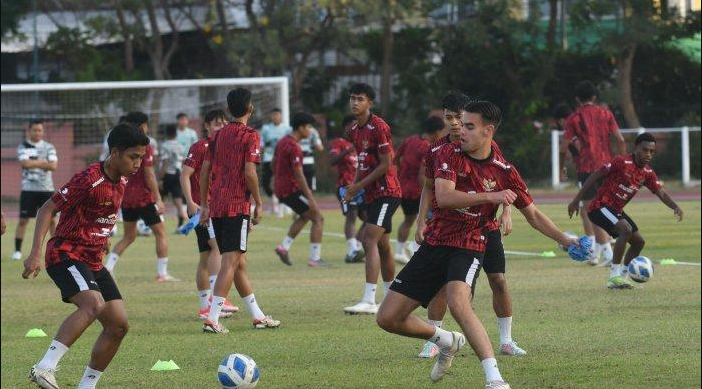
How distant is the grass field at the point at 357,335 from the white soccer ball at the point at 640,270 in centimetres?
A: 15

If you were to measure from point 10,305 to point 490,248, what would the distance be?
6.53 metres

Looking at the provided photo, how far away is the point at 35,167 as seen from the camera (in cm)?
1928

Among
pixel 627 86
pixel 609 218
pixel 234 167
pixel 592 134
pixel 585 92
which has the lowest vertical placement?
pixel 609 218

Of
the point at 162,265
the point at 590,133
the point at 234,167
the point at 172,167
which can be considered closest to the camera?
the point at 234,167

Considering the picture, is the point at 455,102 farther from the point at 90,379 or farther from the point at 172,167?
the point at 172,167

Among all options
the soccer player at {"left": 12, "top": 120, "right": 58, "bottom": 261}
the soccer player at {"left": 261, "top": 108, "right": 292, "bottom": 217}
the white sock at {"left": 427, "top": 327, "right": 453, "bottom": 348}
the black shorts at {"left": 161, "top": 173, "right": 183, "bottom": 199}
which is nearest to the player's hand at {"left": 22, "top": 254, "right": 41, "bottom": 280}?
the white sock at {"left": 427, "top": 327, "right": 453, "bottom": 348}

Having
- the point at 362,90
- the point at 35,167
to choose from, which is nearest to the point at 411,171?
the point at 362,90

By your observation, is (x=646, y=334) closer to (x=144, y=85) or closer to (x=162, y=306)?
(x=162, y=306)

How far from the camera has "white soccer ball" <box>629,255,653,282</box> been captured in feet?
44.2

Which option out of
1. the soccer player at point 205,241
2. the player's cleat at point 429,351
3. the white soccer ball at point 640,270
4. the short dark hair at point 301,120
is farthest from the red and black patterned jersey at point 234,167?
the short dark hair at point 301,120

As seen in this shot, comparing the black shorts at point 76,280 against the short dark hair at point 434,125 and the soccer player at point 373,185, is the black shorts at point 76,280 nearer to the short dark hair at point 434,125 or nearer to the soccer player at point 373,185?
the soccer player at point 373,185

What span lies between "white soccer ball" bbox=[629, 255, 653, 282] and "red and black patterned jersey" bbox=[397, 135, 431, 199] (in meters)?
4.40

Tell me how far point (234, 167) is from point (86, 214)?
9.87 ft

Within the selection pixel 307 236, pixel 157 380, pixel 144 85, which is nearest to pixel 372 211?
pixel 157 380
